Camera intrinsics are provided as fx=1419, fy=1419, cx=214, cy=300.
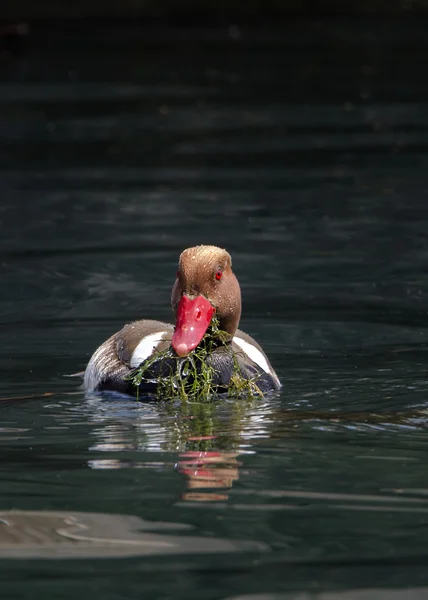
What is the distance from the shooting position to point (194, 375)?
877 cm

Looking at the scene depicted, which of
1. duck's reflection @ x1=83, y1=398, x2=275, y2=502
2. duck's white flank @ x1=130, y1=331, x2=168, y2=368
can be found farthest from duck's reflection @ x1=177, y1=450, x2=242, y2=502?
duck's white flank @ x1=130, y1=331, x2=168, y2=368

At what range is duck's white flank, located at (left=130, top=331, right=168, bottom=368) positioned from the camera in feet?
29.9

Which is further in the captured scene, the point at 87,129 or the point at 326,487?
the point at 87,129

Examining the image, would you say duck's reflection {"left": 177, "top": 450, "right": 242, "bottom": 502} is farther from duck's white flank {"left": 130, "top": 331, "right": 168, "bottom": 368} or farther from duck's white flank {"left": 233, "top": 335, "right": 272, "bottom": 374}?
duck's white flank {"left": 233, "top": 335, "right": 272, "bottom": 374}

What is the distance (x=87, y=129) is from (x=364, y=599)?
16.3 meters

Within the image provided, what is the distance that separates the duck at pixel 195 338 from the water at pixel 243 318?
0.22 metres

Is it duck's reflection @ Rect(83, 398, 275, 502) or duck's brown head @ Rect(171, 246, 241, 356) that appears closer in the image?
duck's reflection @ Rect(83, 398, 275, 502)

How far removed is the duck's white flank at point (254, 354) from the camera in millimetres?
9266

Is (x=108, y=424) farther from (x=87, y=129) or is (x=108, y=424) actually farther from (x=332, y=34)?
Result: (x=332, y=34)

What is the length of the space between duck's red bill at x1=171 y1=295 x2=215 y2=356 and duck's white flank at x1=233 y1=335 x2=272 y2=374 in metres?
0.60

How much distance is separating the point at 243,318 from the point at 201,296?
268cm

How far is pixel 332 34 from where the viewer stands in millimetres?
32094

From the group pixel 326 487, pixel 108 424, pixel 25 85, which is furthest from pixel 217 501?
pixel 25 85

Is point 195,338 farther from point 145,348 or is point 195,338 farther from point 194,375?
point 145,348
